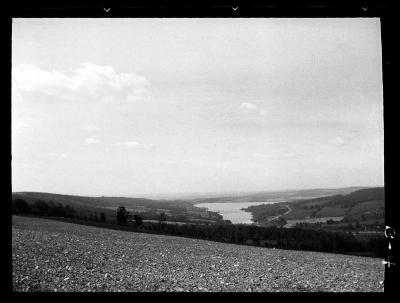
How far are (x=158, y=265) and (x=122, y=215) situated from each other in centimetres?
223

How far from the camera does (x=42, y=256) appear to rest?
542cm

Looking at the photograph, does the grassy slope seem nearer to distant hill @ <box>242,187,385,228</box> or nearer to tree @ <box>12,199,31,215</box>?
distant hill @ <box>242,187,385,228</box>

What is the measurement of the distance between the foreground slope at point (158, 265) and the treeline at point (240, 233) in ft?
0.72

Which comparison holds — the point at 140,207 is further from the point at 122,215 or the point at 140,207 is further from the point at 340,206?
the point at 340,206

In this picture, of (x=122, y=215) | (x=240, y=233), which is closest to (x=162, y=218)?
(x=122, y=215)

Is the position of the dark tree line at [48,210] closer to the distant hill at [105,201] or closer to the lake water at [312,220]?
the distant hill at [105,201]

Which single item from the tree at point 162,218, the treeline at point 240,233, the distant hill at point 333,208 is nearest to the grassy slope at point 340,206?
the distant hill at point 333,208

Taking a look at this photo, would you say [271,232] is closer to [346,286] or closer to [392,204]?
[346,286]

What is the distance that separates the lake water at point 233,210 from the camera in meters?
7.36

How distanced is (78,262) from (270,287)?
301 centimetres

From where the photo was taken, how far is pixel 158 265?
6184 millimetres

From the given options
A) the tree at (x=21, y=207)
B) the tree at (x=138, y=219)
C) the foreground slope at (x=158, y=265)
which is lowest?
the foreground slope at (x=158, y=265)

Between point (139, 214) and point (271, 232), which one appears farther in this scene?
point (271, 232)
